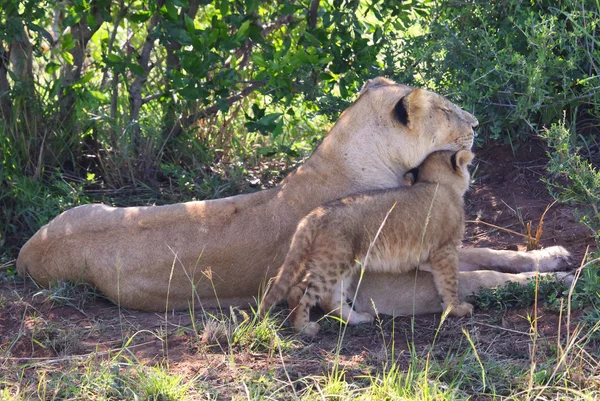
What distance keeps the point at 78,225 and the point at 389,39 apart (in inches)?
110

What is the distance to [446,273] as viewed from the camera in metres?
4.59

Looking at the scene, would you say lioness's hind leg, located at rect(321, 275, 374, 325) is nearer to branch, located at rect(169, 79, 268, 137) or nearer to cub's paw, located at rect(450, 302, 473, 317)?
cub's paw, located at rect(450, 302, 473, 317)

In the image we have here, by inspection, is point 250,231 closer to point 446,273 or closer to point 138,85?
→ point 446,273

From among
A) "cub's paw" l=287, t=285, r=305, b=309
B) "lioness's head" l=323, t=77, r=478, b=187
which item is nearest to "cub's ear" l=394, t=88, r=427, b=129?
"lioness's head" l=323, t=77, r=478, b=187

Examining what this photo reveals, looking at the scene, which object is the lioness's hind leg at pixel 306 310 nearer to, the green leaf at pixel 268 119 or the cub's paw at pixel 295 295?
the cub's paw at pixel 295 295

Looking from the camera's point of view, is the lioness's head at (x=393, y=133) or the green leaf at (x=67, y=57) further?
the green leaf at (x=67, y=57)

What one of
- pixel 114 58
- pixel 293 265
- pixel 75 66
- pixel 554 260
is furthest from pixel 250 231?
pixel 75 66

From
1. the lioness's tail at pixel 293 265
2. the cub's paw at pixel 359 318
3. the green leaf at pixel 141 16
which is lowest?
the cub's paw at pixel 359 318

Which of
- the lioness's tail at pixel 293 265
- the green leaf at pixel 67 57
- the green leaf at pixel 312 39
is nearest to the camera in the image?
the lioness's tail at pixel 293 265

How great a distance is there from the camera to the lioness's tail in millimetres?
4276

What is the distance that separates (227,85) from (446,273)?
2.19 m

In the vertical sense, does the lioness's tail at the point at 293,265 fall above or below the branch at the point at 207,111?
below

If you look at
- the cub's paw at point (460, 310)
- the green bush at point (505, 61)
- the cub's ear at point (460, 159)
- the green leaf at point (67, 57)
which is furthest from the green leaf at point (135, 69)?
the cub's paw at point (460, 310)

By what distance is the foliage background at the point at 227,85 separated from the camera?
19.1ft
